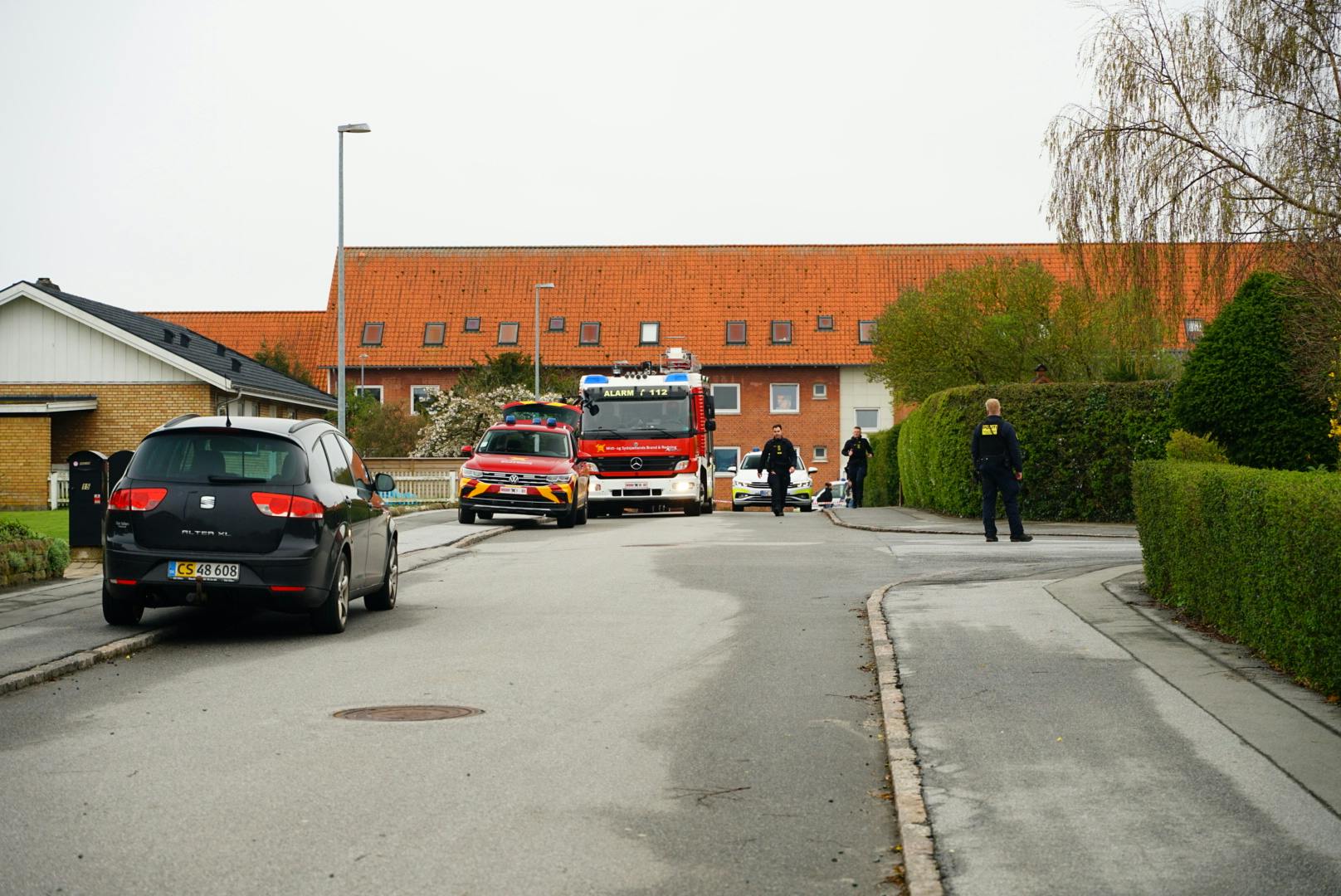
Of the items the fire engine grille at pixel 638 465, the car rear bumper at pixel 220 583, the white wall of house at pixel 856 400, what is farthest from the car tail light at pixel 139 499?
the white wall of house at pixel 856 400

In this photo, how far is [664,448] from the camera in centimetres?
3472

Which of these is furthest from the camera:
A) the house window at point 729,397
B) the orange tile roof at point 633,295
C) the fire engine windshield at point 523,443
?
the orange tile roof at point 633,295

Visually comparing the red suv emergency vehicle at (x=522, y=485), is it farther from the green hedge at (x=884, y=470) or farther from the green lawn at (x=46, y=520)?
the green hedge at (x=884, y=470)

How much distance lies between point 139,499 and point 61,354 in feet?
111

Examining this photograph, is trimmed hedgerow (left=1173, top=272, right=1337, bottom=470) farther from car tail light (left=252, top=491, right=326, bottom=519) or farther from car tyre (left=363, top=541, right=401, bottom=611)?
car tail light (left=252, top=491, right=326, bottom=519)

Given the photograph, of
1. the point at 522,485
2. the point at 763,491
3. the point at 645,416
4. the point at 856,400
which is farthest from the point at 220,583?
the point at 856,400

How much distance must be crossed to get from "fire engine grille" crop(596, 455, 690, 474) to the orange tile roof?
36611 millimetres

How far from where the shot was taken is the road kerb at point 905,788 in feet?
17.9

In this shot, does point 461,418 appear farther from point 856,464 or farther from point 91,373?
point 856,464

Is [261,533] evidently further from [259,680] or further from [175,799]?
[175,799]

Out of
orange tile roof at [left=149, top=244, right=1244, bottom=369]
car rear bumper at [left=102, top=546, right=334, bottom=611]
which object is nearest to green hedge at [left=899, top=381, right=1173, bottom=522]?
car rear bumper at [left=102, top=546, right=334, bottom=611]

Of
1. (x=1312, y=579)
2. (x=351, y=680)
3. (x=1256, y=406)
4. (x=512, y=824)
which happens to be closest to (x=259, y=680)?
(x=351, y=680)

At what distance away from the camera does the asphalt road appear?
5.63 meters

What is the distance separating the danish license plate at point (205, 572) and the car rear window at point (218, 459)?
0.64 m
